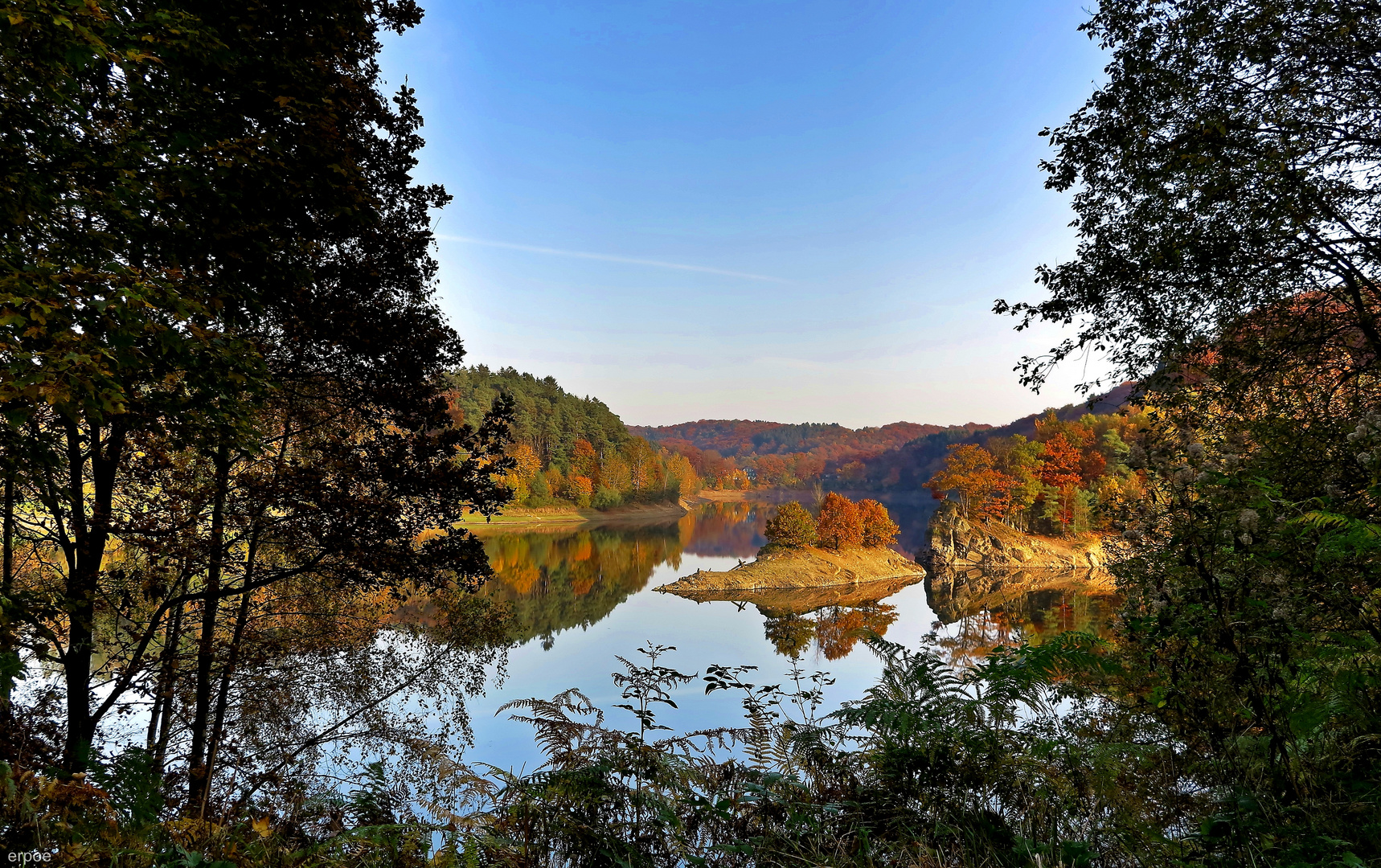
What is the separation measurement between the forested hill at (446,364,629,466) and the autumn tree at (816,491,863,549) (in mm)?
43556

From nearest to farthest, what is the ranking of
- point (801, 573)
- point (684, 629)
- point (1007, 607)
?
point (684, 629) → point (1007, 607) → point (801, 573)

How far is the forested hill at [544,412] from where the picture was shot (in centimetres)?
7406

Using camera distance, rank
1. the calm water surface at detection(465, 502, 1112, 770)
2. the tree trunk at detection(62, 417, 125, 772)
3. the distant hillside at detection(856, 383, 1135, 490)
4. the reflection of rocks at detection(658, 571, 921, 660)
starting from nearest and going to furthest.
→ 1. the tree trunk at detection(62, 417, 125, 772)
2. the calm water surface at detection(465, 502, 1112, 770)
3. the reflection of rocks at detection(658, 571, 921, 660)
4. the distant hillside at detection(856, 383, 1135, 490)

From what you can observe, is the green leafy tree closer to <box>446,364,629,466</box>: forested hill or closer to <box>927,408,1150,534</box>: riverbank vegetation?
<box>927,408,1150,534</box>: riverbank vegetation

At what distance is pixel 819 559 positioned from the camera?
34281 millimetres

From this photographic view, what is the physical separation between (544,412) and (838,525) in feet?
175

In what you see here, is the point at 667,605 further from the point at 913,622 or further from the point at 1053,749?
the point at 1053,749

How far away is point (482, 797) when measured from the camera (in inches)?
126

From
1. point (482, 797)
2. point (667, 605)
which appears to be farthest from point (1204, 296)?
point (667, 605)

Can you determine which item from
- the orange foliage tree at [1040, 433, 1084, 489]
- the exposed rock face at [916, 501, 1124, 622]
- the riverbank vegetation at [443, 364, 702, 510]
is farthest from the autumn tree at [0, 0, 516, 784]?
the riverbank vegetation at [443, 364, 702, 510]

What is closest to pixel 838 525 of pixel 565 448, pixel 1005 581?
pixel 1005 581

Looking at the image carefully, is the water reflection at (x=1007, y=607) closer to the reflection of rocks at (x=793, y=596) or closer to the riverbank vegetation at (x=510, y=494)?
the reflection of rocks at (x=793, y=596)

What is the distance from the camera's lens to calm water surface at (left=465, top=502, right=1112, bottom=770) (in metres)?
14.0

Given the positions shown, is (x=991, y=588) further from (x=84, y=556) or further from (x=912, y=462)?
(x=912, y=462)
